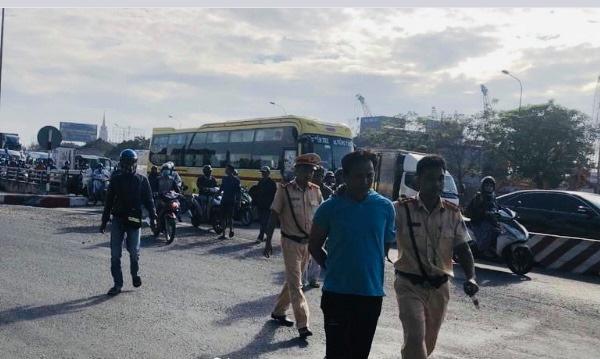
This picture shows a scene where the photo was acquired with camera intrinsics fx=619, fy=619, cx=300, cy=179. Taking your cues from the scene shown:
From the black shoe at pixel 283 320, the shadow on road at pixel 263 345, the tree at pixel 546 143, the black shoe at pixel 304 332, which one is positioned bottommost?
the shadow on road at pixel 263 345

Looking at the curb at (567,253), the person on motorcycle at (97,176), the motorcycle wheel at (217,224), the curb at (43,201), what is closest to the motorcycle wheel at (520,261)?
the curb at (567,253)

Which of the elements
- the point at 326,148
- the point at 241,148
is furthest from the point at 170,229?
the point at 241,148

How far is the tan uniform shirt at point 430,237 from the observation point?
4238mm

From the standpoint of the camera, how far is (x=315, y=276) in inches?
353

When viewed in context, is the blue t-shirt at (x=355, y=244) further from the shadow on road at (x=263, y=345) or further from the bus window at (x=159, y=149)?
the bus window at (x=159, y=149)

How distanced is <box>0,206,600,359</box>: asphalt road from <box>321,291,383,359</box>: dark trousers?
5.39ft

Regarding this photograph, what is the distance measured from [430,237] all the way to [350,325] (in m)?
0.86

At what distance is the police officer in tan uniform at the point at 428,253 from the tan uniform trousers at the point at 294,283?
1.82 m

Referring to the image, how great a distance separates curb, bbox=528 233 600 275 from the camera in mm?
11555

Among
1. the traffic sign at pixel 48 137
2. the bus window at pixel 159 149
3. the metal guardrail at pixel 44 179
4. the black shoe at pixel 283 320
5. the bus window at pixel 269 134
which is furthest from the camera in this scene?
the bus window at pixel 159 149

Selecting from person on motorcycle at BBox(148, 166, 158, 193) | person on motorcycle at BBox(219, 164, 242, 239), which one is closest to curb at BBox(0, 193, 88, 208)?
person on motorcycle at BBox(148, 166, 158, 193)

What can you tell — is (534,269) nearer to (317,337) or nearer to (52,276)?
(317,337)

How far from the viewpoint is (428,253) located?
4.23m

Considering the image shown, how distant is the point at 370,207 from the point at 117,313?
3839 mm
